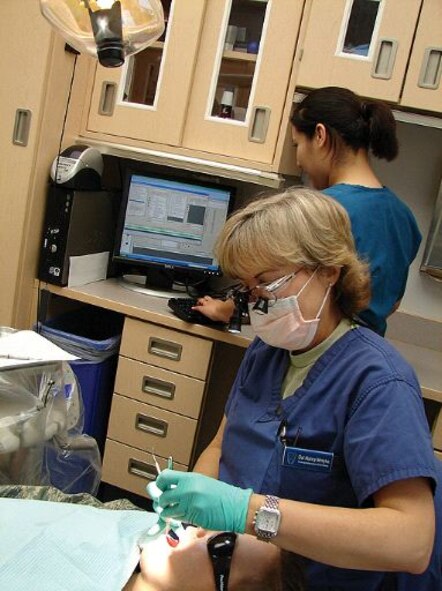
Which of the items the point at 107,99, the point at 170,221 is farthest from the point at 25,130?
the point at 170,221

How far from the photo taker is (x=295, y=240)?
1005mm

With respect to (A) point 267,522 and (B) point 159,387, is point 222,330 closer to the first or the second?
(B) point 159,387

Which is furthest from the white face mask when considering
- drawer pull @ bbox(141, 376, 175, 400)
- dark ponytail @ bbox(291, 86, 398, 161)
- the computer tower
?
the computer tower

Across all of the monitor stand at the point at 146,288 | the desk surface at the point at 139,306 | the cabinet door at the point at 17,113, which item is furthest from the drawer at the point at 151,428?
the cabinet door at the point at 17,113

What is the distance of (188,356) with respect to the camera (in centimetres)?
197

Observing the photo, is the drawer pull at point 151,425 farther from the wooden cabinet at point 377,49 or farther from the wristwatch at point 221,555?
the wooden cabinet at point 377,49

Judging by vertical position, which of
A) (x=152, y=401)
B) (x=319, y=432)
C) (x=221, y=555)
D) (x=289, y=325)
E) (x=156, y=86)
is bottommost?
(x=152, y=401)

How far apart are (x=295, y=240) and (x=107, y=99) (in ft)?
4.91

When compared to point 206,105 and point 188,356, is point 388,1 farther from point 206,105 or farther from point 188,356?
point 188,356

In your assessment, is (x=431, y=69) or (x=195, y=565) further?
(x=431, y=69)

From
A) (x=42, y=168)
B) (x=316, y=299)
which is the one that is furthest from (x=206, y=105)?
(x=316, y=299)

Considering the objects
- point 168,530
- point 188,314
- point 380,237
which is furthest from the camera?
point 188,314

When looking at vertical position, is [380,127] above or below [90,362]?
above

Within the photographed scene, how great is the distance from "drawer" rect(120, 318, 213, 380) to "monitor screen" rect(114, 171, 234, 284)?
0.38m
